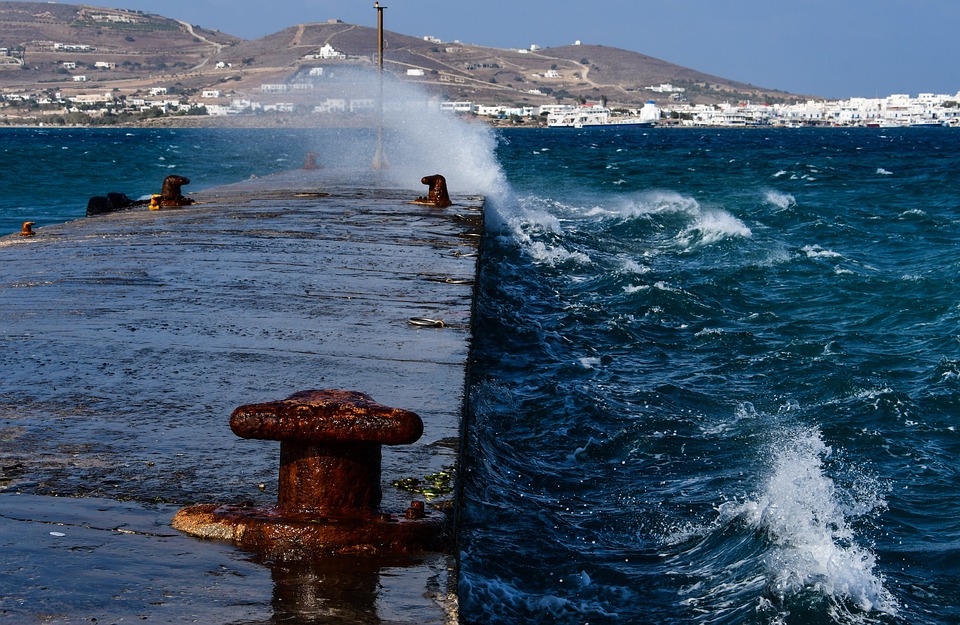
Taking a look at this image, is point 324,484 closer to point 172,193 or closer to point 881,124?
point 172,193

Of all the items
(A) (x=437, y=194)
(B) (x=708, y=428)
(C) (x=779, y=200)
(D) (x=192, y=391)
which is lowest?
(B) (x=708, y=428)

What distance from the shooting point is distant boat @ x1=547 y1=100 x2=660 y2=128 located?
156 meters

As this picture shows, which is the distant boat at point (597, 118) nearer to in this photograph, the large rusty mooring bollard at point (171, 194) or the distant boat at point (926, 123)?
the distant boat at point (926, 123)

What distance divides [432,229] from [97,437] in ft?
24.5

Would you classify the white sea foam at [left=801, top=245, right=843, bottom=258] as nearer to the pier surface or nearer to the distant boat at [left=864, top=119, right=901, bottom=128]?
the pier surface

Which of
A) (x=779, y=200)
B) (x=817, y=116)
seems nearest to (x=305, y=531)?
(x=779, y=200)

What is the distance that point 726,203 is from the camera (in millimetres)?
27531

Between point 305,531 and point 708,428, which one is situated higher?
point 305,531

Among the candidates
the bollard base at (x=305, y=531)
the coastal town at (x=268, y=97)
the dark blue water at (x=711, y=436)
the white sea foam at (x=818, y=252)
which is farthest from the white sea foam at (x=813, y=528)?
the coastal town at (x=268, y=97)

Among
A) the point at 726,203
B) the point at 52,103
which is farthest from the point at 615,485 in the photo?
the point at 52,103

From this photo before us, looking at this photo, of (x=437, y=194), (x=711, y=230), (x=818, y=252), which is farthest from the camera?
(x=711, y=230)

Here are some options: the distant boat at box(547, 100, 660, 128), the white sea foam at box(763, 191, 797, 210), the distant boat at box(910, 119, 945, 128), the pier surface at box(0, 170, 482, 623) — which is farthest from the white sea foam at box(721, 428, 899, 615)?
the distant boat at box(910, 119, 945, 128)

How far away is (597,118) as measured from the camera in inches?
6373

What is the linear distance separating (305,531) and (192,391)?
1808 millimetres
